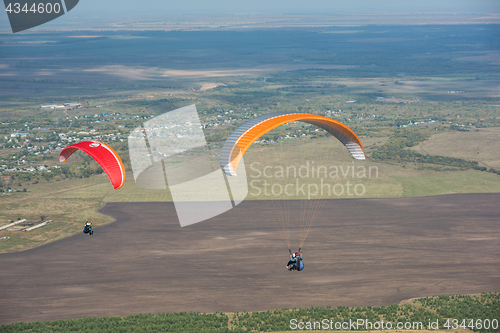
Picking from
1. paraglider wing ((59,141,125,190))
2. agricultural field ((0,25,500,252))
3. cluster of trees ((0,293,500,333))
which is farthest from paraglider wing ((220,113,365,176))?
agricultural field ((0,25,500,252))

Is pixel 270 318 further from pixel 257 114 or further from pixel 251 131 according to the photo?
pixel 257 114

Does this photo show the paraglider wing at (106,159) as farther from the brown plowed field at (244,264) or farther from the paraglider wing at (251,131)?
the paraglider wing at (251,131)

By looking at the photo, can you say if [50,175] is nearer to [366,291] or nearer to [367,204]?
[367,204]

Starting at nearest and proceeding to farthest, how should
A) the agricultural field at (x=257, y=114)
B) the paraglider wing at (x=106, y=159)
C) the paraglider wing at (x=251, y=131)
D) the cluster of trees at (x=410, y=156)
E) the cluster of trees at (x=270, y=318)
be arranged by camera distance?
the paraglider wing at (x=251, y=131)
the cluster of trees at (x=270, y=318)
the paraglider wing at (x=106, y=159)
the agricultural field at (x=257, y=114)
the cluster of trees at (x=410, y=156)

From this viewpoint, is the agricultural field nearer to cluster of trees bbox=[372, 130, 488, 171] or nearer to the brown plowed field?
cluster of trees bbox=[372, 130, 488, 171]

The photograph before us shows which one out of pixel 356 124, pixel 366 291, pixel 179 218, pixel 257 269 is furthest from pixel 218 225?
pixel 356 124

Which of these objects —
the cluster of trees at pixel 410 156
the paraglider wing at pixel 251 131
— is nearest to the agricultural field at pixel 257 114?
the cluster of trees at pixel 410 156
